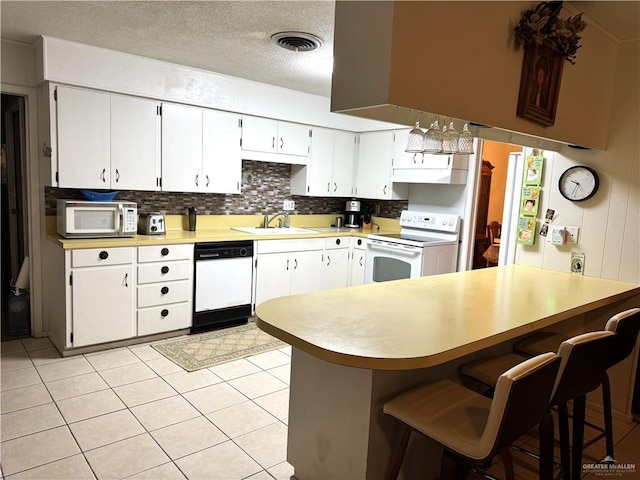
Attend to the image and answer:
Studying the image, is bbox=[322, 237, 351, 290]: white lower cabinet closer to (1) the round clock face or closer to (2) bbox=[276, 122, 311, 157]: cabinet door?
(2) bbox=[276, 122, 311, 157]: cabinet door

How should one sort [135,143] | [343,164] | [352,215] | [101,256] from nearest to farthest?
[101,256], [135,143], [343,164], [352,215]

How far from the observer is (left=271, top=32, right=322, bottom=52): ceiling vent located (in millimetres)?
2976

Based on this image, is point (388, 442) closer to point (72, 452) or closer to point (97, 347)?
point (72, 452)

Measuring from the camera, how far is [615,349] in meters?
A: 1.91

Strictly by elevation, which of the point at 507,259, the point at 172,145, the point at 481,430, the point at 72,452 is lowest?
the point at 72,452

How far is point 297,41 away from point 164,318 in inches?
98.6

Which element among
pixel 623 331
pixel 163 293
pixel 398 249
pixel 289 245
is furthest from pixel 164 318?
pixel 623 331

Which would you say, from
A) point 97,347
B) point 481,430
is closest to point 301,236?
point 97,347

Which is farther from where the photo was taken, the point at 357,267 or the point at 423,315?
the point at 357,267

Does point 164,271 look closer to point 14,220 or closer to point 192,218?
point 192,218

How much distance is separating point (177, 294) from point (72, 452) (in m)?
1.76

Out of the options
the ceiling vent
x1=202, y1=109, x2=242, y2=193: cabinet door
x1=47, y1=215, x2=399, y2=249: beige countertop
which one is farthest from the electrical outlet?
x1=202, y1=109, x2=242, y2=193: cabinet door

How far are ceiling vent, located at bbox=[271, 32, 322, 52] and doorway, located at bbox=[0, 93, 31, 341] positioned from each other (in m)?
2.29

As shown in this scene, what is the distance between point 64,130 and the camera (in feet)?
11.4
